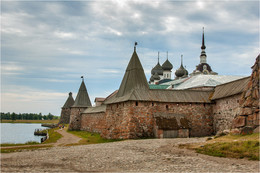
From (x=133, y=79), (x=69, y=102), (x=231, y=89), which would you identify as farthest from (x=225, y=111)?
(x=69, y=102)

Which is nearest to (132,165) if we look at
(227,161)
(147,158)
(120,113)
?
(147,158)

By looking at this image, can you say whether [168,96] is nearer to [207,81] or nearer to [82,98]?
[207,81]

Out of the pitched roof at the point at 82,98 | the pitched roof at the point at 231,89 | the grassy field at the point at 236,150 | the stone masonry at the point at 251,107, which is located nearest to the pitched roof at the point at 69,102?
the pitched roof at the point at 82,98

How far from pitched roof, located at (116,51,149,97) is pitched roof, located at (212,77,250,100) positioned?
7.55 metres

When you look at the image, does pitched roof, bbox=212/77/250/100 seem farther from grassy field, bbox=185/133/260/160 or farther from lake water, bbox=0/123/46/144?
lake water, bbox=0/123/46/144

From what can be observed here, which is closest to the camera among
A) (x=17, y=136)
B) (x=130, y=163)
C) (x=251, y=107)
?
(x=130, y=163)

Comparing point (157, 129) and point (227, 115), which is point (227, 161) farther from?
point (227, 115)

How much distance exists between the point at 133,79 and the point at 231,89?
388 inches

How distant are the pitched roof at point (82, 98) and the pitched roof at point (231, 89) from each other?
2503 cm

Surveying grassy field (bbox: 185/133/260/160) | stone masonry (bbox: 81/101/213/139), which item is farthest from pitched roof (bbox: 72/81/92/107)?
grassy field (bbox: 185/133/260/160)

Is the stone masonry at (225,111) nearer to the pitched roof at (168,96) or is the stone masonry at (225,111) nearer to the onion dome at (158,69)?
the pitched roof at (168,96)

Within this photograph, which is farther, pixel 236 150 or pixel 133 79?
pixel 133 79

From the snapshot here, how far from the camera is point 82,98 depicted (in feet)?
154

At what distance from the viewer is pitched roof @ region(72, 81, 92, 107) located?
151 ft
